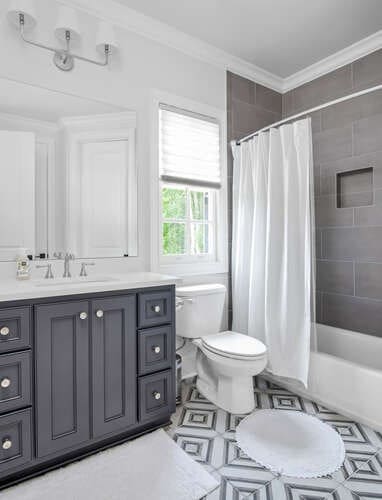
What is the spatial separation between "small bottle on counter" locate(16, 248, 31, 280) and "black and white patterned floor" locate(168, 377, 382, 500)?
4.00ft

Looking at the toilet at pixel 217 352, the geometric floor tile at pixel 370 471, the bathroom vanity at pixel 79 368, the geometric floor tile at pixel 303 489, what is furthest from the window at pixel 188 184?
the geometric floor tile at pixel 370 471

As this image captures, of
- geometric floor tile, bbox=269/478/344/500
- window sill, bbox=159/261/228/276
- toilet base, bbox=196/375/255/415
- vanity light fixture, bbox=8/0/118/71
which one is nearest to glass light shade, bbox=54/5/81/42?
vanity light fixture, bbox=8/0/118/71

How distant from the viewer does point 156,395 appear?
71.2 inches

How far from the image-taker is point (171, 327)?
188cm

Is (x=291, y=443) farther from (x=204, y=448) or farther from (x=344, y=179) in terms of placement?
(x=344, y=179)

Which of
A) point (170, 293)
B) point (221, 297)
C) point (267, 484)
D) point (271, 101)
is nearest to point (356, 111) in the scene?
point (271, 101)

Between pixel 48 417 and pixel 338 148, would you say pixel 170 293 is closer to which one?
pixel 48 417

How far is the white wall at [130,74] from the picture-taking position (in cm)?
185

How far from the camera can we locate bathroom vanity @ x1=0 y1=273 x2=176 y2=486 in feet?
4.57

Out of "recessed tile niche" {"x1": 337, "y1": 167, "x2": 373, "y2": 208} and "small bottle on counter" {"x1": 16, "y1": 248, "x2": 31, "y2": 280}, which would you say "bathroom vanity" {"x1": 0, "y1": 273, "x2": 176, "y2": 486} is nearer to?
"small bottle on counter" {"x1": 16, "y1": 248, "x2": 31, "y2": 280}

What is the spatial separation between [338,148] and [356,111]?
30 centimetres

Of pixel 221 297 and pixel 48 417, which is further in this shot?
pixel 221 297

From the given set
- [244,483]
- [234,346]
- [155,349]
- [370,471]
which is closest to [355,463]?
[370,471]

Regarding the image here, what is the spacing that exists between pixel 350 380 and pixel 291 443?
20.8 inches
